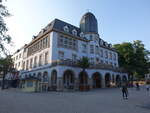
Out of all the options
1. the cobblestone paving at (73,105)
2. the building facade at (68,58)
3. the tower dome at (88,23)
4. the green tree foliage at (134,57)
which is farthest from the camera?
the green tree foliage at (134,57)

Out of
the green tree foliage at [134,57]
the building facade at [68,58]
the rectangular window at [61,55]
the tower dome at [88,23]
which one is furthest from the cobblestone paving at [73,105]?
the green tree foliage at [134,57]

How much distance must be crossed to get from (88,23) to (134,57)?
2023cm

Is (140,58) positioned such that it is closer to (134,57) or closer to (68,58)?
(134,57)

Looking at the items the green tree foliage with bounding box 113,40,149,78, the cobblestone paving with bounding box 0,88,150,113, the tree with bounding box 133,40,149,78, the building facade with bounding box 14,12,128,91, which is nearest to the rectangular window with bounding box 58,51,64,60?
the building facade with bounding box 14,12,128,91

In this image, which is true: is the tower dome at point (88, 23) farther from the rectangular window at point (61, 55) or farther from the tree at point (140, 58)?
the tree at point (140, 58)

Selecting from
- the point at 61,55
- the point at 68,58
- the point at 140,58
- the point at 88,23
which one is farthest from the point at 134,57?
the point at 61,55

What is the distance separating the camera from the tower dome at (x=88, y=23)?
119 ft

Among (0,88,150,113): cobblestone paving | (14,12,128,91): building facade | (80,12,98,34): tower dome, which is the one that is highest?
(80,12,98,34): tower dome

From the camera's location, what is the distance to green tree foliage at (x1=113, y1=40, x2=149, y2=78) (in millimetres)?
44406

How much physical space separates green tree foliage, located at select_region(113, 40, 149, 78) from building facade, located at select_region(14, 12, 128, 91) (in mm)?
6952

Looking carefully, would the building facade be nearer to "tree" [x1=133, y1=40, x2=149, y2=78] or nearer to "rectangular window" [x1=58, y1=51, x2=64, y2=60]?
"rectangular window" [x1=58, y1=51, x2=64, y2=60]

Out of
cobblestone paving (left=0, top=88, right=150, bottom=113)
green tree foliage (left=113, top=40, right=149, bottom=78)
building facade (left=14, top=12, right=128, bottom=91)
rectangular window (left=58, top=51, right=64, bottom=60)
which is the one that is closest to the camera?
cobblestone paving (left=0, top=88, right=150, bottom=113)

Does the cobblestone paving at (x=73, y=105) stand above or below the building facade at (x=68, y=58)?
below

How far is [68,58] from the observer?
30.1m
